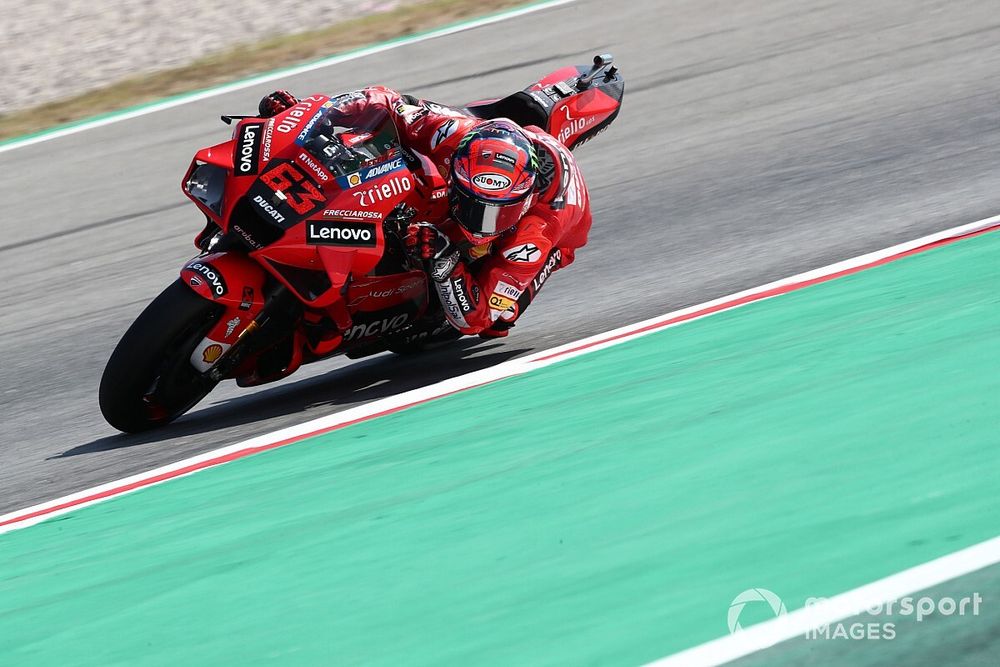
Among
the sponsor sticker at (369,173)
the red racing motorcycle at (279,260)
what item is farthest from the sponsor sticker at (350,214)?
the sponsor sticker at (369,173)

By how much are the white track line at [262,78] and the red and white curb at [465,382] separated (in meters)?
6.63

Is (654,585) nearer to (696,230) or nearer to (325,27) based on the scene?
(696,230)

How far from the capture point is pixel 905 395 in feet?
13.9

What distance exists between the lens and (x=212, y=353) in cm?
533

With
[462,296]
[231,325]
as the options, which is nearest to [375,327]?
[462,296]

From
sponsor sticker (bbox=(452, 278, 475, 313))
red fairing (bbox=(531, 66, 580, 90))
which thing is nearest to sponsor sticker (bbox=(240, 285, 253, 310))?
sponsor sticker (bbox=(452, 278, 475, 313))

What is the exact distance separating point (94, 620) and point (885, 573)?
2.13 m

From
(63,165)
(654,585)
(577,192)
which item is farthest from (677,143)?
(654,585)

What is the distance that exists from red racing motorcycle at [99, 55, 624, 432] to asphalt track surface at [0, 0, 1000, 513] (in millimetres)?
284

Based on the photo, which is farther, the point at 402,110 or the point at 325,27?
the point at 325,27

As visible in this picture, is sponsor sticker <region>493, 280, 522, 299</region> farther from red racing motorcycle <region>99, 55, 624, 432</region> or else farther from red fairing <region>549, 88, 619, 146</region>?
red fairing <region>549, 88, 619, 146</region>

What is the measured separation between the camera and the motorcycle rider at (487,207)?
18.4 ft

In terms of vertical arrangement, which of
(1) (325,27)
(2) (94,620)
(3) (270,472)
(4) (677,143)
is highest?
(2) (94,620)

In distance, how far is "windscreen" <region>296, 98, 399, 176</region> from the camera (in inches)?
215
